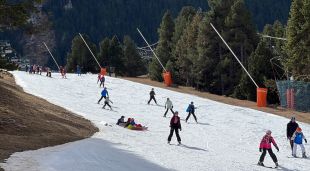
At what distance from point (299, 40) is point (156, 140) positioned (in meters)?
26.3

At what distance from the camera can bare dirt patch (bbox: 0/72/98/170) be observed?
2166cm

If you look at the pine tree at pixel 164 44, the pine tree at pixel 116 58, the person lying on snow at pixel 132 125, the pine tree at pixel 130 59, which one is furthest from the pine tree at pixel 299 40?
the pine tree at pixel 130 59

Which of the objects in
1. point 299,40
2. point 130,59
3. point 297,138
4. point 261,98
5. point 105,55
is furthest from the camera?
point 130,59

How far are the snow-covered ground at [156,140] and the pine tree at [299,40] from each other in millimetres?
8956

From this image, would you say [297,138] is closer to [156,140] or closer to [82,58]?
[156,140]

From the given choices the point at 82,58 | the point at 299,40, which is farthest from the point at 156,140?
the point at 82,58

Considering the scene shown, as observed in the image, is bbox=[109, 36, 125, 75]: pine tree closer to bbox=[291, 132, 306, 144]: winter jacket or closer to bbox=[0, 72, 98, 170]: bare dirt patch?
bbox=[0, 72, 98, 170]: bare dirt patch

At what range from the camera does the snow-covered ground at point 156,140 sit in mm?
19781

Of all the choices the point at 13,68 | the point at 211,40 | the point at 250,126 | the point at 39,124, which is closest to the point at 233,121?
the point at 250,126

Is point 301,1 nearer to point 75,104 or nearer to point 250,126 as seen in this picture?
point 250,126

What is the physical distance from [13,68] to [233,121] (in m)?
19.4

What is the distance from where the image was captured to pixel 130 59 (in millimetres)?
107438

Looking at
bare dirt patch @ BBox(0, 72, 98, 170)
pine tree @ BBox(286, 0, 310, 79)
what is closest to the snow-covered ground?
bare dirt patch @ BBox(0, 72, 98, 170)

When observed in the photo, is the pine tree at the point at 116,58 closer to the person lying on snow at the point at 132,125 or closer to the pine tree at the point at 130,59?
the pine tree at the point at 130,59
